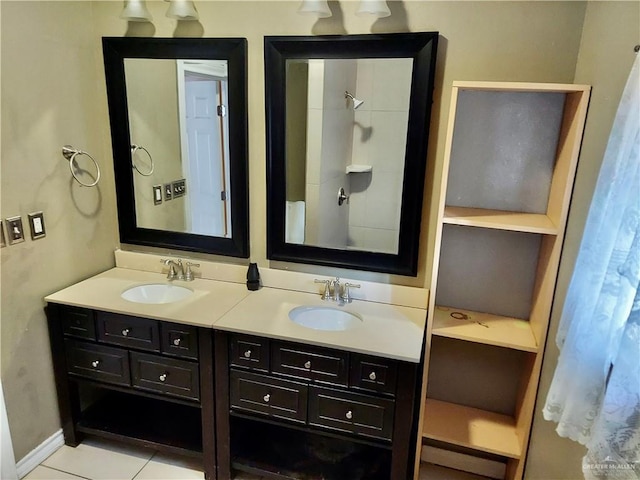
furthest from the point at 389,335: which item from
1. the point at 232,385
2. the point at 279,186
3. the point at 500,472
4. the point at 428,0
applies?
the point at 428,0

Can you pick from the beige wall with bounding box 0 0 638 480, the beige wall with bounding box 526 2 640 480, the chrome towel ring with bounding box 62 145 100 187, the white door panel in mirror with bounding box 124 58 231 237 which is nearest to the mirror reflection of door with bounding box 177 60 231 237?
the white door panel in mirror with bounding box 124 58 231 237

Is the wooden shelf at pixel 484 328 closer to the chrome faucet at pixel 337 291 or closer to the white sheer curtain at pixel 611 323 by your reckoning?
the chrome faucet at pixel 337 291

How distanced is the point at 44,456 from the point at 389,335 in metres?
1.74

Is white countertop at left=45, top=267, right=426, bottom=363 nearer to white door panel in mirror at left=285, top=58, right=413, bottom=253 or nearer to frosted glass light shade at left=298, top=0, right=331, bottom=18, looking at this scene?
white door panel in mirror at left=285, top=58, right=413, bottom=253

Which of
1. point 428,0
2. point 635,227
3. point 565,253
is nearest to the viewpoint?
point 635,227

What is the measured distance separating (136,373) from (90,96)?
1.34 metres

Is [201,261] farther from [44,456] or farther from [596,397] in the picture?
[596,397]

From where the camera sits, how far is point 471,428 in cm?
198

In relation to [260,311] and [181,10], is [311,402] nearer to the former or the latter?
[260,311]

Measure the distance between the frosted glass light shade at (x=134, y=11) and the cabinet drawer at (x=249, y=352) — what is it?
4.82 ft

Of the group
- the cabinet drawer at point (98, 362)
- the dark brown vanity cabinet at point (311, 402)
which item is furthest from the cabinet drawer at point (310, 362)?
the cabinet drawer at point (98, 362)

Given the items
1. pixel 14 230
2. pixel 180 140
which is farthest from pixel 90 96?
pixel 14 230

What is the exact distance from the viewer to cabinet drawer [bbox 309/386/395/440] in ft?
5.61

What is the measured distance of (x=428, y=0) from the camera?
1.75m
